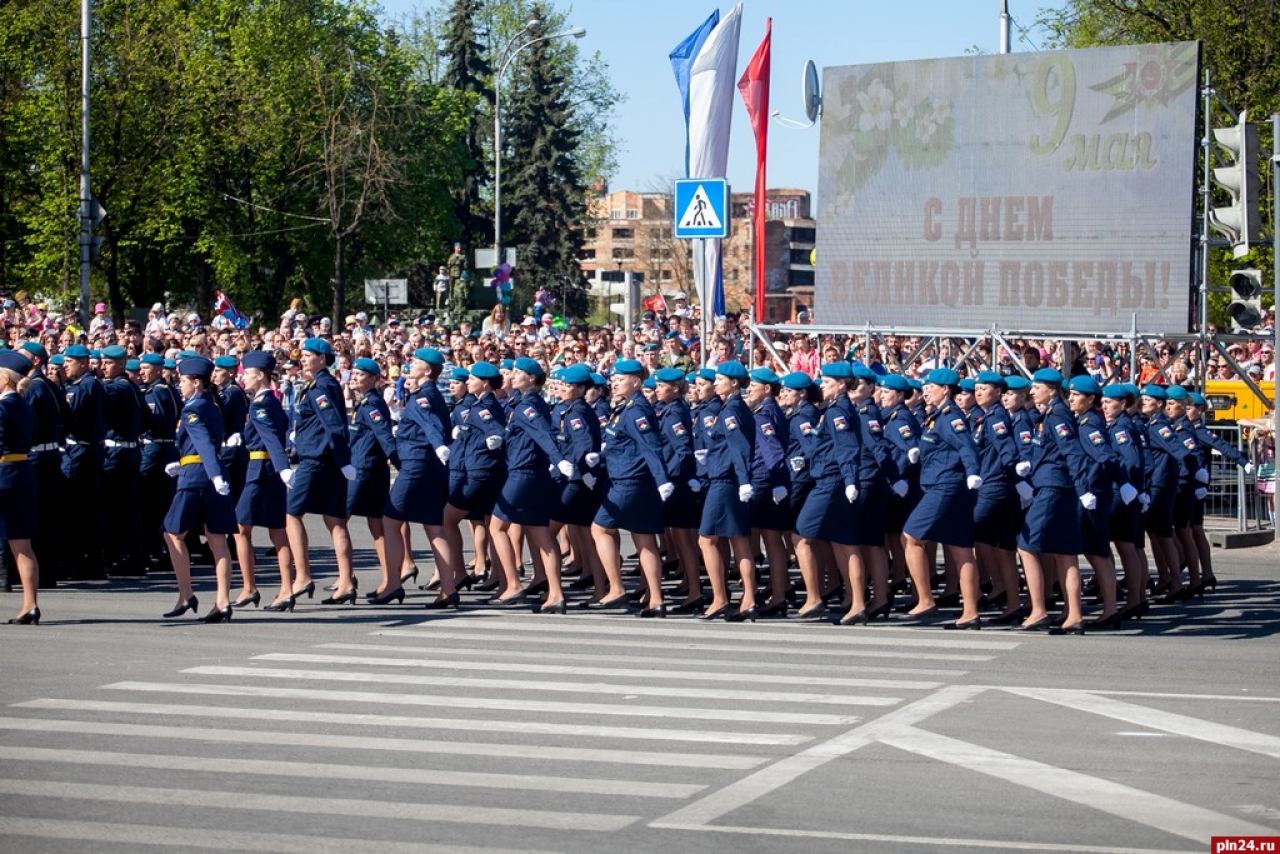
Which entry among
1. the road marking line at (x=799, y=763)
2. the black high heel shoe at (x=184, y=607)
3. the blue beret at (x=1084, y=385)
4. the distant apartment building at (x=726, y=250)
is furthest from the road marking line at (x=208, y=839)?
the distant apartment building at (x=726, y=250)

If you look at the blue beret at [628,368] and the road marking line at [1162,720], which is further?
the blue beret at [628,368]

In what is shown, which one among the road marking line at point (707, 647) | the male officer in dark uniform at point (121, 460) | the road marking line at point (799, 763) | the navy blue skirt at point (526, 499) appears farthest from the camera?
the male officer in dark uniform at point (121, 460)

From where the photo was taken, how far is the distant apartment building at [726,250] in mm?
86312

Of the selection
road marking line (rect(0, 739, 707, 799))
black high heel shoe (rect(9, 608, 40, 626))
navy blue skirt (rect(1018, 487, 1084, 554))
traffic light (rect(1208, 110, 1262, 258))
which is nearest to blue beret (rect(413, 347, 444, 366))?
black high heel shoe (rect(9, 608, 40, 626))

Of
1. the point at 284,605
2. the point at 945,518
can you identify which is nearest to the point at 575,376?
the point at 284,605

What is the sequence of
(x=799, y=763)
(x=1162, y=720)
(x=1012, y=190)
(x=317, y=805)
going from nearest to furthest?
(x=317, y=805) → (x=799, y=763) → (x=1162, y=720) → (x=1012, y=190)

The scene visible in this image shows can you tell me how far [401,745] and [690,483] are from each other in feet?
21.2

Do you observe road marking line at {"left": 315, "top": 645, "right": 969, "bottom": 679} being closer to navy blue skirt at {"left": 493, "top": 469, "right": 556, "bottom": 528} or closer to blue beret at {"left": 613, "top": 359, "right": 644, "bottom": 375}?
navy blue skirt at {"left": 493, "top": 469, "right": 556, "bottom": 528}

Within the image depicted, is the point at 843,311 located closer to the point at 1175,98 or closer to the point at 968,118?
the point at 968,118

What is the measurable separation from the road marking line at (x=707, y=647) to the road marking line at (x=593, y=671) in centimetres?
83

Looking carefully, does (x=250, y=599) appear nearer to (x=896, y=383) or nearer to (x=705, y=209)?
(x=896, y=383)

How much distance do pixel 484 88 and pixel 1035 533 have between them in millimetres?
62790

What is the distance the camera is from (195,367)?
12953mm

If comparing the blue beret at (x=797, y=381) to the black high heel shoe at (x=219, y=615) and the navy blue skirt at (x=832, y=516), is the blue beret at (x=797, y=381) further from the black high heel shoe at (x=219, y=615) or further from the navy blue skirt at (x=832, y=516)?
the black high heel shoe at (x=219, y=615)
